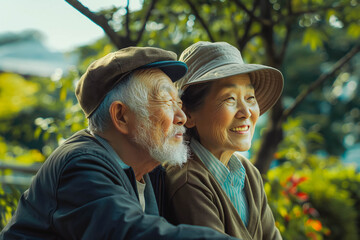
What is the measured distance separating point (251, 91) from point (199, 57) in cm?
31

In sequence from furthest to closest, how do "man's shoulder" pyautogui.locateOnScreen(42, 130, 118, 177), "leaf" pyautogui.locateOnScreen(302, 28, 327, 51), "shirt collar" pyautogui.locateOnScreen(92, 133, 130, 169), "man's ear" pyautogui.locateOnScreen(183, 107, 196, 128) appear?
"leaf" pyautogui.locateOnScreen(302, 28, 327, 51), "man's ear" pyautogui.locateOnScreen(183, 107, 196, 128), "shirt collar" pyautogui.locateOnScreen(92, 133, 130, 169), "man's shoulder" pyautogui.locateOnScreen(42, 130, 118, 177)

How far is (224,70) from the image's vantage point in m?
2.00

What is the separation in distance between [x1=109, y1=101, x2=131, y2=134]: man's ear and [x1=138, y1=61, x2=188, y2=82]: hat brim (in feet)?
0.63

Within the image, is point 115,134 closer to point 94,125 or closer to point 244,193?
point 94,125

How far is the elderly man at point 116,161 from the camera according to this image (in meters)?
1.38

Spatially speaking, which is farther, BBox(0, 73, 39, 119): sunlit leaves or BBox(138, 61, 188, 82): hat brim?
BBox(0, 73, 39, 119): sunlit leaves

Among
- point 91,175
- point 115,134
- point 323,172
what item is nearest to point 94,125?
point 115,134

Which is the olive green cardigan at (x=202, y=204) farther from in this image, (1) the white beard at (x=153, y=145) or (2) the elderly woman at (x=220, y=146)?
(1) the white beard at (x=153, y=145)

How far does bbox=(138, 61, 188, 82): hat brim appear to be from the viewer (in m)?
1.85

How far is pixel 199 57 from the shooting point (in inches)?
85.4

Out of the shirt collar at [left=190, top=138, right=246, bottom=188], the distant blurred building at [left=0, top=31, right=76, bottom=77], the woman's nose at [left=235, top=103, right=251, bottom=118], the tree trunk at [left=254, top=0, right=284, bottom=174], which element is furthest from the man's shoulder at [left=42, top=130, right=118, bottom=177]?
the distant blurred building at [left=0, top=31, right=76, bottom=77]

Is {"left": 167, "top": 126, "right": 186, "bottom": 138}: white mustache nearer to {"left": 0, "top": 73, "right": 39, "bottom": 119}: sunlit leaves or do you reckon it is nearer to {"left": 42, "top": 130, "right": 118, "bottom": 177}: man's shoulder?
{"left": 42, "top": 130, "right": 118, "bottom": 177}: man's shoulder

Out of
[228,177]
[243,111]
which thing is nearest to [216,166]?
[228,177]

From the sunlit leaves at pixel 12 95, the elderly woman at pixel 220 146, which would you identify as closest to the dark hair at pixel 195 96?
the elderly woman at pixel 220 146
